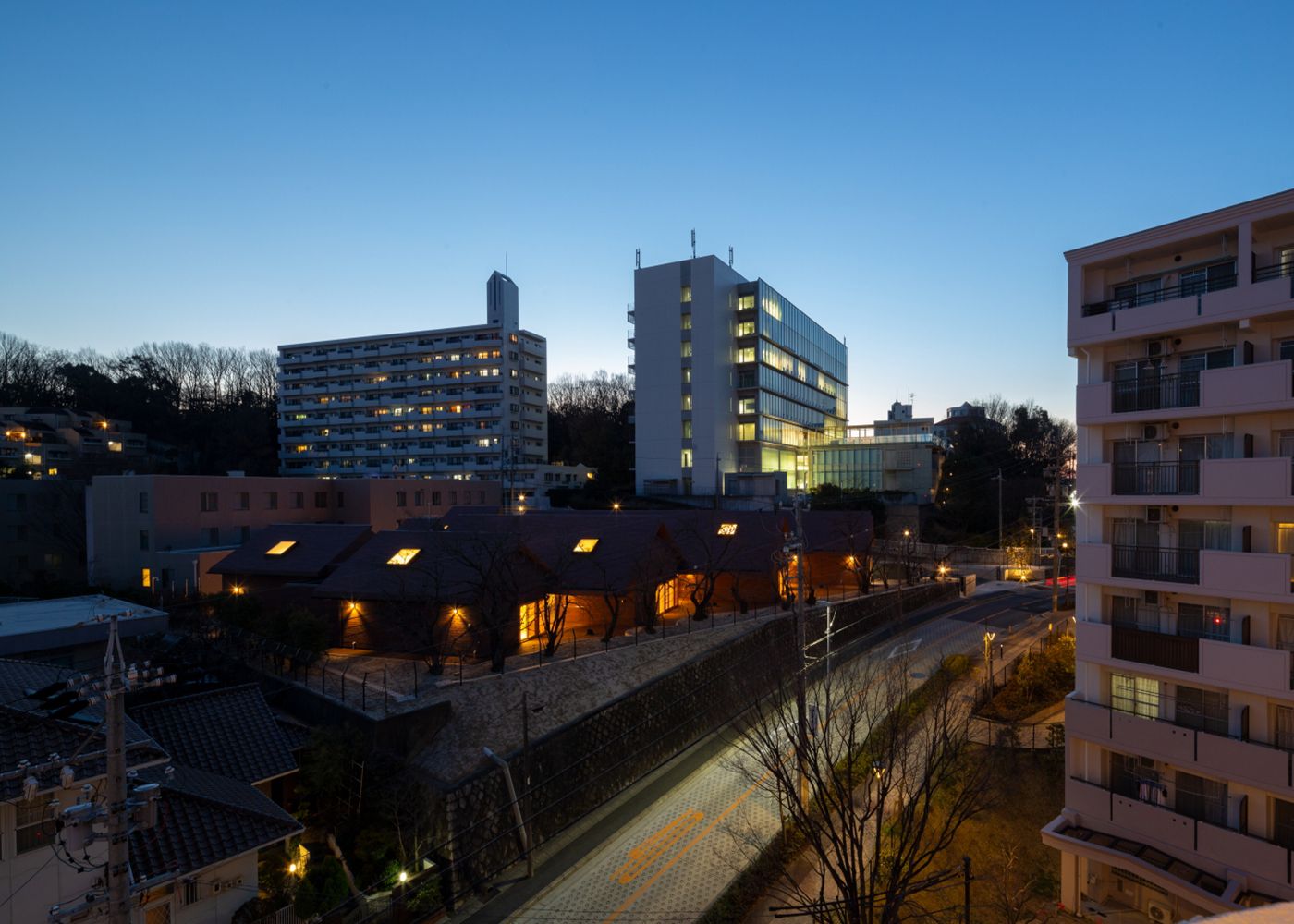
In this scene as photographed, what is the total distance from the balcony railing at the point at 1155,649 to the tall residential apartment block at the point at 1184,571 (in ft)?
0.09

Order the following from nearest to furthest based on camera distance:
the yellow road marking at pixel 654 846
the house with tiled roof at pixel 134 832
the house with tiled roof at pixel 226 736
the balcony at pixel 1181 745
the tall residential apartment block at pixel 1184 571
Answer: the house with tiled roof at pixel 134 832 < the balcony at pixel 1181 745 < the tall residential apartment block at pixel 1184 571 < the yellow road marking at pixel 654 846 < the house with tiled roof at pixel 226 736

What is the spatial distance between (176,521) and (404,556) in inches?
656

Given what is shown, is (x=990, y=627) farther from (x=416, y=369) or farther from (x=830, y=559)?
(x=416, y=369)

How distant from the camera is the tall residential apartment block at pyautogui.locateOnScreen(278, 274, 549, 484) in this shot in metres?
60.7

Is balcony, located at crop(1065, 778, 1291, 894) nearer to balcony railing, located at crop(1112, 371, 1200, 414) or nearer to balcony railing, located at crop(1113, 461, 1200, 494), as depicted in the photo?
balcony railing, located at crop(1113, 461, 1200, 494)

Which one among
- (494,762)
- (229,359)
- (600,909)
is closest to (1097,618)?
(600,909)

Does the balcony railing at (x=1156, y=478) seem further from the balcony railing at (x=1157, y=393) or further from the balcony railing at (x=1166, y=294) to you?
the balcony railing at (x=1166, y=294)

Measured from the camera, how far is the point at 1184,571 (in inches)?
444

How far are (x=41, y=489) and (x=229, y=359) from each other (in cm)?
4207

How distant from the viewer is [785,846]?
12.6 meters

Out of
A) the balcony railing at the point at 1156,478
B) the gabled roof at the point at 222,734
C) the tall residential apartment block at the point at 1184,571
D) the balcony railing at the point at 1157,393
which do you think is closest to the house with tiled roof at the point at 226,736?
the gabled roof at the point at 222,734

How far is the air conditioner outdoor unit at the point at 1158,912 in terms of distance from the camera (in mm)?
10753

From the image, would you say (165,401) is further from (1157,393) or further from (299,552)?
(1157,393)

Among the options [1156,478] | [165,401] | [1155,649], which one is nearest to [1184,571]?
[1155,649]
